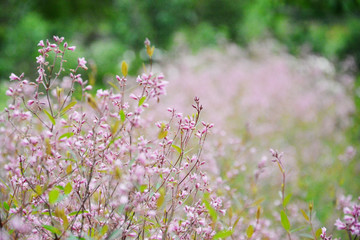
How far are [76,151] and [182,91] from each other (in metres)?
6.14

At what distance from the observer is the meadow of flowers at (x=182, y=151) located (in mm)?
Result: 1396

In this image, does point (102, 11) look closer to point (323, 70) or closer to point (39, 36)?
point (39, 36)

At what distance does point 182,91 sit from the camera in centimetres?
755

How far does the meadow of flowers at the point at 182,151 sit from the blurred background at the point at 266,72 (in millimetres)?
49

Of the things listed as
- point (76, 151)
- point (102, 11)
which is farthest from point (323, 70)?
point (102, 11)

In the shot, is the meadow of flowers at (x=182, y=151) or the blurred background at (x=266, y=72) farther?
the blurred background at (x=266, y=72)

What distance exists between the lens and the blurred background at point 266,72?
4973 mm

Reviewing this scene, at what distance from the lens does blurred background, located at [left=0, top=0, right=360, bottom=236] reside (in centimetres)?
497

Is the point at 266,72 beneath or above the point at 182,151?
above

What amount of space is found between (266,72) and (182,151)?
820cm

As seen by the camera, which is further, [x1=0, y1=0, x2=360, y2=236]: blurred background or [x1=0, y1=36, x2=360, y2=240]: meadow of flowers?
[x1=0, y1=0, x2=360, y2=236]: blurred background

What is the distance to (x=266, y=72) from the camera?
9.19m

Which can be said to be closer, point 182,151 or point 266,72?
point 182,151

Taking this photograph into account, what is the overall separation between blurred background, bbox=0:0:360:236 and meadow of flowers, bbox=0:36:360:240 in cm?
5
